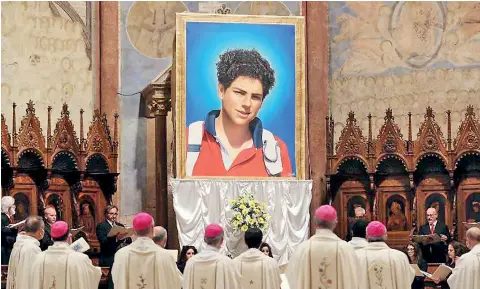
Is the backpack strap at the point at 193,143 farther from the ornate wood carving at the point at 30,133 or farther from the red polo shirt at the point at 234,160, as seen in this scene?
the ornate wood carving at the point at 30,133

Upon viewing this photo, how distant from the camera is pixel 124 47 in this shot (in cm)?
2027

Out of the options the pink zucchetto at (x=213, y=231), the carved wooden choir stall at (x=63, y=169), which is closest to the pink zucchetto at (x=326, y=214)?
the pink zucchetto at (x=213, y=231)

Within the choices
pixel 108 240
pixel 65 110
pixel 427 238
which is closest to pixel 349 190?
pixel 427 238

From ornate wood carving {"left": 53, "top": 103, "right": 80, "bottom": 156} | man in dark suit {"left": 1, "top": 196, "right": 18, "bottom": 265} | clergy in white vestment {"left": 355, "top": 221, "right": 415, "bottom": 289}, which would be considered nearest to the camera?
clergy in white vestment {"left": 355, "top": 221, "right": 415, "bottom": 289}

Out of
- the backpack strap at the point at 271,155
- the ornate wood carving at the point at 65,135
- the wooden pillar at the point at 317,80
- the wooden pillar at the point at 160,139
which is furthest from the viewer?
the wooden pillar at the point at 317,80

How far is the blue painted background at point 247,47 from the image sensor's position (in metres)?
18.6

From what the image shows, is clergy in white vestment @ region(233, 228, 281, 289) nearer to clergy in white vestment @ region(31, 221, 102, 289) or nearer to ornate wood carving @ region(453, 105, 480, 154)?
clergy in white vestment @ region(31, 221, 102, 289)

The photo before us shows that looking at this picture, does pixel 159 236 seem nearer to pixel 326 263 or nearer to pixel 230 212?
pixel 326 263

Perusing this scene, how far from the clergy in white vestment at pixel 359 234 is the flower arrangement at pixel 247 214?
6391 mm

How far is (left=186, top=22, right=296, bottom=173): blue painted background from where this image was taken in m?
18.6

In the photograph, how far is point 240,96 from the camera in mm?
18812

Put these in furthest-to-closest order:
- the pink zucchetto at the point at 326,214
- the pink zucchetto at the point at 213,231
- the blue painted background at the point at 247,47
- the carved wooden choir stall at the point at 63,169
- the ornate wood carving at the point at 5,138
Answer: the blue painted background at the point at 247,47, the carved wooden choir stall at the point at 63,169, the ornate wood carving at the point at 5,138, the pink zucchetto at the point at 213,231, the pink zucchetto at the point at 326,214

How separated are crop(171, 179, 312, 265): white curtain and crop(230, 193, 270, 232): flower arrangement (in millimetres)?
174

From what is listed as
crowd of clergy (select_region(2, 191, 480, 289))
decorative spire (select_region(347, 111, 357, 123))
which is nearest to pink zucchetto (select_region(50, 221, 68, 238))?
crowd of clergy (select_region(2, 191, 480, 289))
